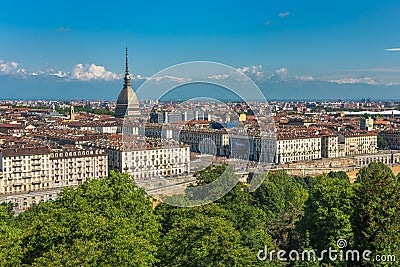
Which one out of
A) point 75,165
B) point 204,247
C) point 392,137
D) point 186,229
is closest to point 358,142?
point 392,137

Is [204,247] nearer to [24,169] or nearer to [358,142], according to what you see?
[24,169]

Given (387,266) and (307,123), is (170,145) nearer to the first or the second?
(387,266)

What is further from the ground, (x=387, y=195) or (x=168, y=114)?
(x=168, y=114)

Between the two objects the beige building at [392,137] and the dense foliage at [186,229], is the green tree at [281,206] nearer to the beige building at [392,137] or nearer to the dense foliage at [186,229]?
the dense foliage at [186,229]

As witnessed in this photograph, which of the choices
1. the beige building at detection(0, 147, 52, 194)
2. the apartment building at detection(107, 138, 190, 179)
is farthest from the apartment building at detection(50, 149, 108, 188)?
the apartment building at detection(107, 138, 190, 179)

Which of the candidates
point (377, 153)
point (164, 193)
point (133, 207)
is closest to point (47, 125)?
point (377, 153)

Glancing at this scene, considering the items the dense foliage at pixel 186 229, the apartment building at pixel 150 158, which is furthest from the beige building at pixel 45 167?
the dense foliage at pixel 186 229
